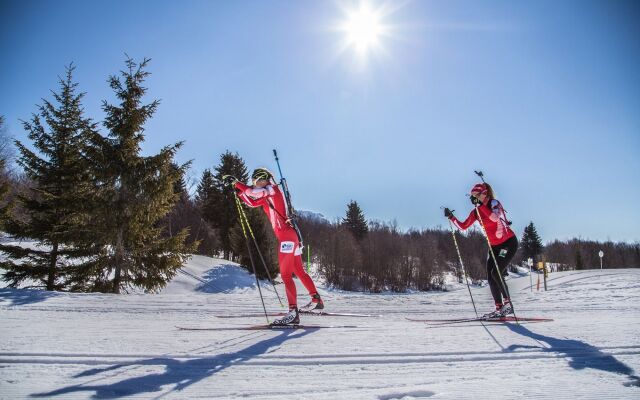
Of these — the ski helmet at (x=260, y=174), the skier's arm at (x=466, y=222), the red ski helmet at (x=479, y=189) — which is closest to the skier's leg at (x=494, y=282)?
the skier's arm at (x=466, y=222)

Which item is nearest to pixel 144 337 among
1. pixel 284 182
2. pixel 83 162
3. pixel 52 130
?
pixel 284 182

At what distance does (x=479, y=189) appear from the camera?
21.9ft

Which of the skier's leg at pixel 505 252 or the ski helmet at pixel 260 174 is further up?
the ski helmet at pixel 260 174

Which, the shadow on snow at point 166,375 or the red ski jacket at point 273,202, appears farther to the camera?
the red ski jacket at point 273,202

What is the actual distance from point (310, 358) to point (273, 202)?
2.96 meters

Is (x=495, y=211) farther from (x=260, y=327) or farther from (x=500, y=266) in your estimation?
(x=260, y=327)

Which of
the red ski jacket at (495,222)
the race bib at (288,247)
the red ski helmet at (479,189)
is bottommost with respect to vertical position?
the race bib at (288,247)

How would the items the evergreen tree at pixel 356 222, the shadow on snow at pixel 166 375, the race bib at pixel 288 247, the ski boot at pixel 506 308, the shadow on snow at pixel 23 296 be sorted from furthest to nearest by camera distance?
the evergreen tree at pixel 356 222, the shadow on snow at pixel 23 296, the ski boot at pixel 506 308, the race bib at pixel 288 247, the shadow on snow at pixel 166 375

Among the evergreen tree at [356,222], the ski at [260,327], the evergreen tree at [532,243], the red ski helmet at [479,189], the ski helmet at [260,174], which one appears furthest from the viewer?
the evergreen tree at [532,243]

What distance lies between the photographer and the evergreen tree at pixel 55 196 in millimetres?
13031

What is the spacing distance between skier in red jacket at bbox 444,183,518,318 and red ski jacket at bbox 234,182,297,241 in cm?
339

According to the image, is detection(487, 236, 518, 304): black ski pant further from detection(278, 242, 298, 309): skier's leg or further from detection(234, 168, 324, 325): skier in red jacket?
detection(278, 242, 298, 309): skier's leg

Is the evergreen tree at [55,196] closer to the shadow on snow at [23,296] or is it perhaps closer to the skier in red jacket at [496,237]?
the shadow on snow at [23,296]

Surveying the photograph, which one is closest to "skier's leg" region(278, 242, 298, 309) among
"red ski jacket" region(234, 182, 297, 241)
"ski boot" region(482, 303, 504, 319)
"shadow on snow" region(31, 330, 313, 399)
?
"red ski jacket" region(234, 182, 297, 241)
